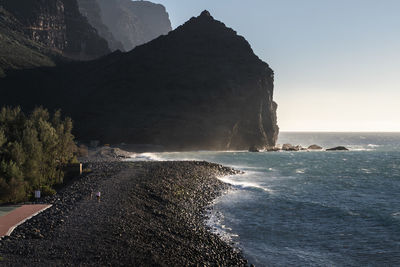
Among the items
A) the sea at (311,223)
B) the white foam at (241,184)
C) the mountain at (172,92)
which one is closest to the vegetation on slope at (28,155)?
the sea at (311,223)

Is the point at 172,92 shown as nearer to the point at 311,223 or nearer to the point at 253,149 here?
the point at 253,149

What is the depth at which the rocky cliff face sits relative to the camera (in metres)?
150

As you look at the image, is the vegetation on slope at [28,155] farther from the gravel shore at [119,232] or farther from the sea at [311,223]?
the sea at [311,223]

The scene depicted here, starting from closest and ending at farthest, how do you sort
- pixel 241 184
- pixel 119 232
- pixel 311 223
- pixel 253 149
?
pixel 119 232 < pixel 311 223 < pixel 241 184 < pixel 253 149

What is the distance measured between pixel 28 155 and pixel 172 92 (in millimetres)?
Result: 96172

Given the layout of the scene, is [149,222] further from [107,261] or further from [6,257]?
[6,257]

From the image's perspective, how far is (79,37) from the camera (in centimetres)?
18138

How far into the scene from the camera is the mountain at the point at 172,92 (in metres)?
110

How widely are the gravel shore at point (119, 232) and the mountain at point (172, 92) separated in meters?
77.5

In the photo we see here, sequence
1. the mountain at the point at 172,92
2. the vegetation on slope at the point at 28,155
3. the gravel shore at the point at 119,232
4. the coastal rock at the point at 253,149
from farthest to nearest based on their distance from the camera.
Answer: the coastal rock at the point at 253,149
the mountain at the point at 172,92
the vegetation on slope at the point at 28,155
the gravel shore at the point at 119,232

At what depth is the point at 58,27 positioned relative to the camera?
562 feet

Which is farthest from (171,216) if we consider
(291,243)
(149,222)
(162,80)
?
(162,80)

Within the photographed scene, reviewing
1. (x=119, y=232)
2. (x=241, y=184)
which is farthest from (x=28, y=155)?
(x=241, y=184)

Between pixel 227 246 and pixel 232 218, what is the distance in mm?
7321
